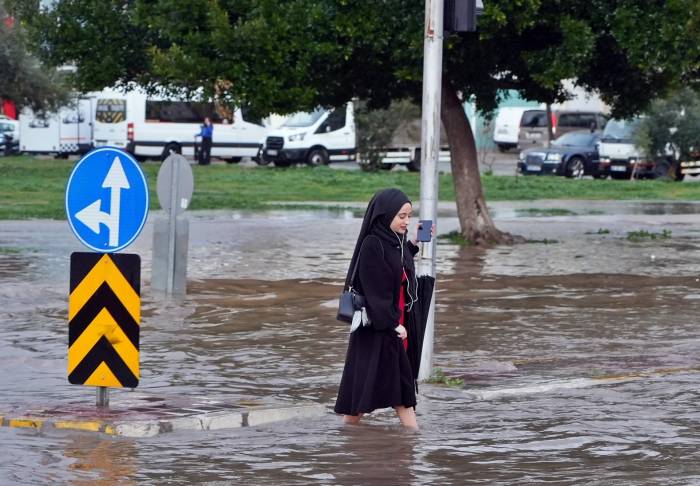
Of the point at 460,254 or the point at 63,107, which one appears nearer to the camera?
the point at 460,254

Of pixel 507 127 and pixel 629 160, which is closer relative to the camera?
pixel 629 160

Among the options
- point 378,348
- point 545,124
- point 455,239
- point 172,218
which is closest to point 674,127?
point 545,124

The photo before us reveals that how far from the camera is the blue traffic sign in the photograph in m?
9.64

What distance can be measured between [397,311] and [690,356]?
4.40 metres

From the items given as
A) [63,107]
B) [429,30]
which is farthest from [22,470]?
[63,107]

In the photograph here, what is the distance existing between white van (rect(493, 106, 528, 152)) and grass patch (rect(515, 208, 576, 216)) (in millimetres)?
27970

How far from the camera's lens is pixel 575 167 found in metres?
47.8

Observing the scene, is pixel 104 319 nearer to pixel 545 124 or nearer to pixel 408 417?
pixel 408 417

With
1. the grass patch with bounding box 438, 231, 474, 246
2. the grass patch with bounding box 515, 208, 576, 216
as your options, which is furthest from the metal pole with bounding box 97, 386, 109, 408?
the grass patch with bounding box 515, 208, 576, 216

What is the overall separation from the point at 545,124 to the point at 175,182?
145 ft

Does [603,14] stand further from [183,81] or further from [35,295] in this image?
[35,295]

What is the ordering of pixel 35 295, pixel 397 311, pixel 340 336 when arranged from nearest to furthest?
pixel 397 311 < pixel 340 336 < pixel 35 295

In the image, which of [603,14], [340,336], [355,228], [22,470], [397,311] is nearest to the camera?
[22,470]

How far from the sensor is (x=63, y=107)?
49.2 meters
